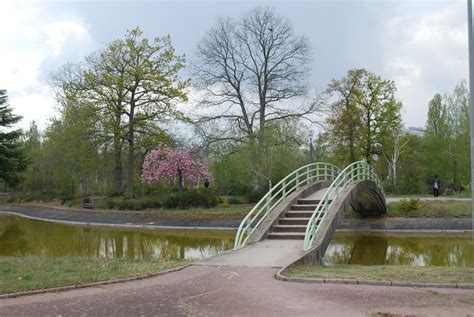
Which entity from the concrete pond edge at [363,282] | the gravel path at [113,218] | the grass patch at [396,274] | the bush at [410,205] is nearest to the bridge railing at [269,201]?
the grass patch at [396,274]

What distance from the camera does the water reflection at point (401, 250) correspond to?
59.3ft

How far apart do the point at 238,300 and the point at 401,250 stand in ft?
48.9

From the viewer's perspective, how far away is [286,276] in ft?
32.0

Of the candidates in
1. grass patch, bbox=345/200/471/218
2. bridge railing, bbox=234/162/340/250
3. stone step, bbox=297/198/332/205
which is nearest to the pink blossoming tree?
grass patch, bbox=345/200/471/218

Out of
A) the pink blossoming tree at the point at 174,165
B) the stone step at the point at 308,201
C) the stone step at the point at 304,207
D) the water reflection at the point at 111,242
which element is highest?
the pink blossoming tree at the point at 174,165

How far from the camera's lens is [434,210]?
28.9 m

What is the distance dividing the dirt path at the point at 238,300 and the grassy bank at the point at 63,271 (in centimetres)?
61

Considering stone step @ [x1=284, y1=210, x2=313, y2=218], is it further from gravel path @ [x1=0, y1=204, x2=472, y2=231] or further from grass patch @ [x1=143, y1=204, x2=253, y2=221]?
grass patch @ [x1=143, y1=204, x2=253, y2=221]

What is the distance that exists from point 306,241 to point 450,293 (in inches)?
204

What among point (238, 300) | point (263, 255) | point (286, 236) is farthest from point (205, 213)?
point (238, 300)

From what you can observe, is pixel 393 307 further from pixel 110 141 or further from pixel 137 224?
pixel 110 141

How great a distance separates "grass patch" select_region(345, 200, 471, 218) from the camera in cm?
2816

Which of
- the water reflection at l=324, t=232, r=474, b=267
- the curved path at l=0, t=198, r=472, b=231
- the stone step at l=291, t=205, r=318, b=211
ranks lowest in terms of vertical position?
the water reflection at l=324, t=232, r=474, b=267

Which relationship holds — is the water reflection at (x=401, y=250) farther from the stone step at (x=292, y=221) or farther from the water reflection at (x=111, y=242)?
the water reflection at (x=111, y=242)
